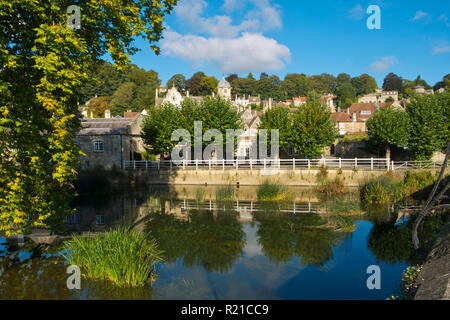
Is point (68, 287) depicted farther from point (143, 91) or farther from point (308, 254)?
point (143, 91)

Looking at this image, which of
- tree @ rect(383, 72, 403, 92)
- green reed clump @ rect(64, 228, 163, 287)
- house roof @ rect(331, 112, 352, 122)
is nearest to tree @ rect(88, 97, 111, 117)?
house roof @ rect(331, 112, 352, 122)

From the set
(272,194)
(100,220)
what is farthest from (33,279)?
(272,194)

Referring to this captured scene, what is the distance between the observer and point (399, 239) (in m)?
11.1

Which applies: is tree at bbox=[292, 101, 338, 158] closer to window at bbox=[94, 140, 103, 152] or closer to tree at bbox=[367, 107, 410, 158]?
tree at bbox=[367, 107, 410, 158]

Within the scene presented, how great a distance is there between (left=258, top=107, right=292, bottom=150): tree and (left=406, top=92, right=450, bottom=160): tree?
11.3 m

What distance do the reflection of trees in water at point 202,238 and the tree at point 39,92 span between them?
13.0 ft

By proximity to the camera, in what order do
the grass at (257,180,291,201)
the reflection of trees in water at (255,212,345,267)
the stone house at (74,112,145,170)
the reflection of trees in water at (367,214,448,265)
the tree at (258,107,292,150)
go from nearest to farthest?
the reflection of trees in water at (367,214,448,265) < the reflection of trees in water at (255,212,345,267) < the grass at (257,180,291,201) < the stone house at (74,112,145,170) < the tree at (258,107,292,150)

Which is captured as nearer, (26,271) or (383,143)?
(26,271)

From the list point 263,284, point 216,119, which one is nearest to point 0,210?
point 263,284

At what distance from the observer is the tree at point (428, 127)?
1069 inches

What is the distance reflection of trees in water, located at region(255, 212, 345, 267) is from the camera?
9734mm

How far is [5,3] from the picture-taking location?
5926mm

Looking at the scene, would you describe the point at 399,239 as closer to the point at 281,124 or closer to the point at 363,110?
the point at 281,124
